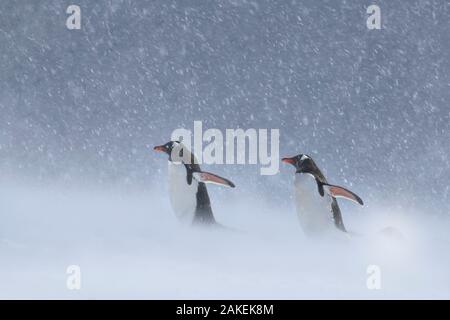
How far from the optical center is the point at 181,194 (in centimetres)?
393

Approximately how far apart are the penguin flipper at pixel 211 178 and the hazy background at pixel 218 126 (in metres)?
0.04

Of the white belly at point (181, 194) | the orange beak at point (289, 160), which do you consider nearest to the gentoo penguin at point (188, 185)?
the white belly at point (181, 194)

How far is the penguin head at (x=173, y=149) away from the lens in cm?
390

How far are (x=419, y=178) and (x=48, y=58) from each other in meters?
1.83

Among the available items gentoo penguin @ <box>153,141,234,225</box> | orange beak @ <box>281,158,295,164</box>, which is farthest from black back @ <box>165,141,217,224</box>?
orange beak @ <box>281,158,295,164</box>

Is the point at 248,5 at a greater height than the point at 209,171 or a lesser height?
greater

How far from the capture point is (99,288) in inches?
151

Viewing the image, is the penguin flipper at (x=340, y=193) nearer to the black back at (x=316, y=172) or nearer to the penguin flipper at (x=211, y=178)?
the black back at (x=316, y=172)

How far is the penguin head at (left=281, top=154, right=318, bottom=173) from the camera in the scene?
3908mm

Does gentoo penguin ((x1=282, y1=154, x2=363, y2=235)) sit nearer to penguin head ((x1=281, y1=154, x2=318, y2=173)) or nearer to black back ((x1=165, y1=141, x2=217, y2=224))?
penguin head ((x1=281, y1=154, x2=318, y2=173))
